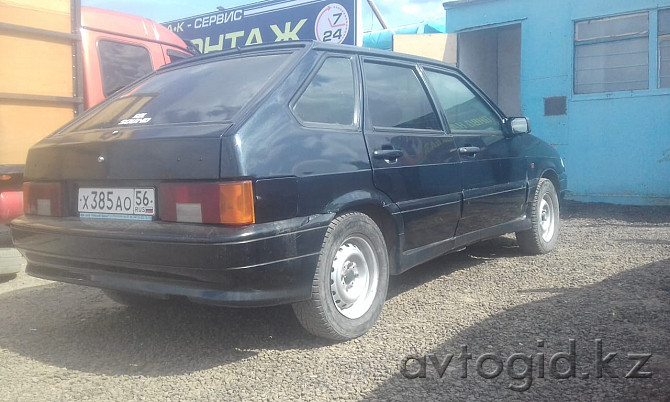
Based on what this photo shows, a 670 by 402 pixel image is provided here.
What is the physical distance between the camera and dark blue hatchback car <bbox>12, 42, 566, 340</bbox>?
110 inches

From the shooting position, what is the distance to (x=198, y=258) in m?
2.75

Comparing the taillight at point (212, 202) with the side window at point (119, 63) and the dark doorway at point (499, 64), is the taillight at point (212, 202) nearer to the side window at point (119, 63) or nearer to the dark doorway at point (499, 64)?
the side window at point (119, 63)

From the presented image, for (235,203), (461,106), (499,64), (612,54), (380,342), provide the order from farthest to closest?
(499,64) < (612,54) < (461,106) < (380,342) < (235,203)

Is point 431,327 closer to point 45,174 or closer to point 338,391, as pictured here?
point 338,391

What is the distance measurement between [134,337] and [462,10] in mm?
Result: 8247

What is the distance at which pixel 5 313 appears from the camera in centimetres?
404

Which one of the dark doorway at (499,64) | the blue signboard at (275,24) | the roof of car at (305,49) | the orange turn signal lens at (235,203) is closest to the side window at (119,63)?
the roof of car at (305,49)

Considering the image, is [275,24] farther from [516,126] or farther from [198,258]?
[198,258]

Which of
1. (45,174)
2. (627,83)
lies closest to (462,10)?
(627,83)

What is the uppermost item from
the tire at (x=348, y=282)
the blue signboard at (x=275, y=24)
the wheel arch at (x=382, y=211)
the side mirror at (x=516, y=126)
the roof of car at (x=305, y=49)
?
the blue signboard at (x=275, y=24)

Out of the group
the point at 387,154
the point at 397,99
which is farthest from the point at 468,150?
the point at 387,154

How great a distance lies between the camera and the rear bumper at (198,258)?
8.99ft

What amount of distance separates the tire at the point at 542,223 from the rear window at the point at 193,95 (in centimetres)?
280

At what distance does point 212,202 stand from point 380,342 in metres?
1.20
